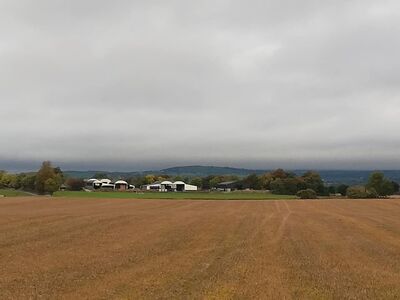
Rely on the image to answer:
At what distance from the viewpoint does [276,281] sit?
16.9m

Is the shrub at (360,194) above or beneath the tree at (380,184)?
beneath

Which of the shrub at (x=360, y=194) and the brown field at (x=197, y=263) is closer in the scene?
the brown field at (x=197, y=263)

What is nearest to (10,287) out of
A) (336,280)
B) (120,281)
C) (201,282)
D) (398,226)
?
(120,281)

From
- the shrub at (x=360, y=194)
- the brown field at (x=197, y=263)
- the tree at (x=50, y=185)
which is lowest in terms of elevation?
the brown field at (x=197, y=263)

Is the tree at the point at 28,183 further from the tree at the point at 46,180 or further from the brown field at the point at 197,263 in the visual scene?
the brown field at the point at 197,263

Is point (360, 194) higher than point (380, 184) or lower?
lower

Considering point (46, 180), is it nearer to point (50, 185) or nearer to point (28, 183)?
point (50, 185)

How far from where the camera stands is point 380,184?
14938cm

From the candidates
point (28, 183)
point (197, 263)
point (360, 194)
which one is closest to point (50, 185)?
point (28, 183)

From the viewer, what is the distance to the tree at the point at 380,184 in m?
148

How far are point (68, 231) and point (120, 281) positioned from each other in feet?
59.5

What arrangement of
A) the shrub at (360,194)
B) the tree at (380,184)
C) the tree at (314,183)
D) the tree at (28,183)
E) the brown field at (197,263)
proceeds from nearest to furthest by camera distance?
the brown field at (197,263) → the shrub at (360,194) → the tree at (380,184) → the tree at (314,183) → the tree at (28,183)

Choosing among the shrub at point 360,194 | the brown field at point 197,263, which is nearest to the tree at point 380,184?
the shrub at point 360,194

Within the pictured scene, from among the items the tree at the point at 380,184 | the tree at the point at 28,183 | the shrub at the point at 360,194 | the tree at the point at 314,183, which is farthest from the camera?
the tree at the point at 28,183
